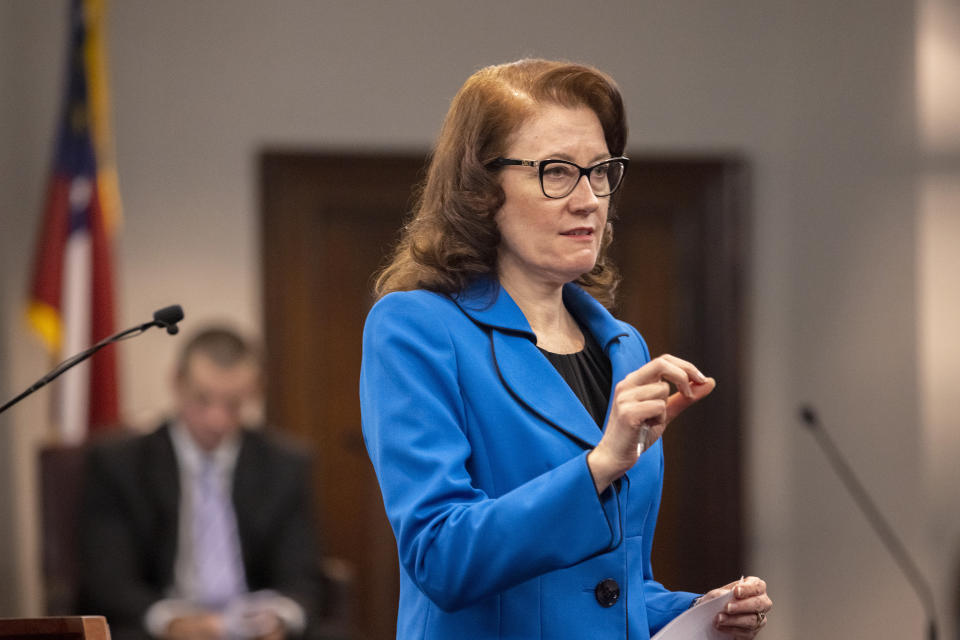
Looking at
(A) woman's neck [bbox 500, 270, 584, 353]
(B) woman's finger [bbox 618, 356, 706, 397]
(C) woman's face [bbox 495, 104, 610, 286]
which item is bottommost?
(B) woman's finger [bbox 618, 356, 706, 397]

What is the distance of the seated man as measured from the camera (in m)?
3.63

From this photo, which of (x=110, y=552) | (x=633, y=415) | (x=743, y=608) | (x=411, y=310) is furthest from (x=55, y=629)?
(x=110, y=552)

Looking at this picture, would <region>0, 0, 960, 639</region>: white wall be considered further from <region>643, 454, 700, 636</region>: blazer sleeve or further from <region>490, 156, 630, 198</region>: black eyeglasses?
<region>490, 156, 630, 198</region>: black eyeglasses

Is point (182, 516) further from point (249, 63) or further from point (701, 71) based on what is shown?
point (701, 71)

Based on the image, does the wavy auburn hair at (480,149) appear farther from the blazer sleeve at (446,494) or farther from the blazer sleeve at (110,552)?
the blazer sleeve at (110,552)

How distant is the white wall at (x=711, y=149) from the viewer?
16.0ft

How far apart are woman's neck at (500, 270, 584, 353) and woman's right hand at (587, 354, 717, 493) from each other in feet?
0.88

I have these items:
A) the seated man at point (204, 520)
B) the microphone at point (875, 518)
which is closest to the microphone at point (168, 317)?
the seated man at point (204, 520)

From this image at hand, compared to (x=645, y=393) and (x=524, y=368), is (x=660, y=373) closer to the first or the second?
(x=645, y=393)

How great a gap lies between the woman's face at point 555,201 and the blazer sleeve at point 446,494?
0.16 meters

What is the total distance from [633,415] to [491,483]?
23 centimetres

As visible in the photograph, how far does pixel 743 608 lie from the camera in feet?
4.99

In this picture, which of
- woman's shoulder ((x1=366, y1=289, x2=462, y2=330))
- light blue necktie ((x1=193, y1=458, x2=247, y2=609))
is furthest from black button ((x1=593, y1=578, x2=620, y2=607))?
light blue necktie ((x1=193, y1=458, x2=247, y2=609))

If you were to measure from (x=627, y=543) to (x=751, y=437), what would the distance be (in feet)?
14.7
